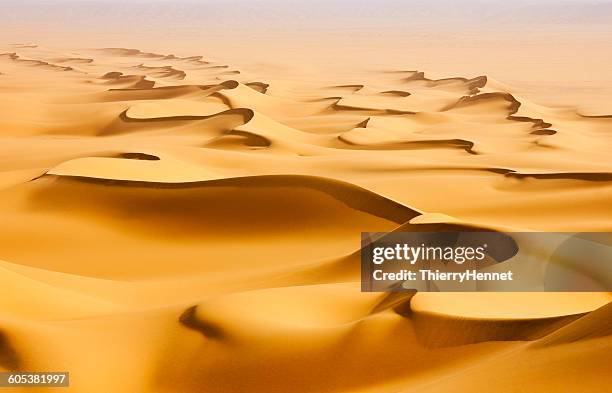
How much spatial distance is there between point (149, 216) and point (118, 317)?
294 centimetres

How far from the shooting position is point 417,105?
16734mm

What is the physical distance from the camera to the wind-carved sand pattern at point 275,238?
342 centimetres

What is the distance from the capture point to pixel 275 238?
6578 mm

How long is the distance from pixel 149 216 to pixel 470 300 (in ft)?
12.2

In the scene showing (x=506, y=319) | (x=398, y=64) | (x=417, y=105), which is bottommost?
(x=398, y=64)

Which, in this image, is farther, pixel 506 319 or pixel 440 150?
pixel 440 150

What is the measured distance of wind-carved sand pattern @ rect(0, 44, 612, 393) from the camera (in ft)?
11.2

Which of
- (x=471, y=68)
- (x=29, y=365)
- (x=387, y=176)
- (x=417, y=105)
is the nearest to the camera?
(x=29, y=365)

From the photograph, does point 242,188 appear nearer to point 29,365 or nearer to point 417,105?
point 29,365

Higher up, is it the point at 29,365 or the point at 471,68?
the point at 29,365

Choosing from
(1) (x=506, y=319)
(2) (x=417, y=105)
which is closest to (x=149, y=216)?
(1) (x=506, y=319)

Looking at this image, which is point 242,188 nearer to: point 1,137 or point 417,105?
point 1,137

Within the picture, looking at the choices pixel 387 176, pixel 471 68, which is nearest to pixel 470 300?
pixel 387 176

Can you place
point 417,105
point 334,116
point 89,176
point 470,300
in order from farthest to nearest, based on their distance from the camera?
point 417,105
point 334,116
point 89,176
point 470,300
